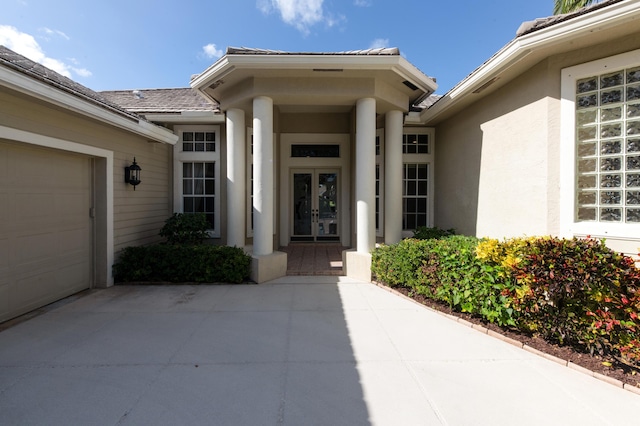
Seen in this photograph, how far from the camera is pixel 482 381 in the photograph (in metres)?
2.72

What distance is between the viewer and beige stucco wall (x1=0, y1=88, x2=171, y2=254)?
4027 millimetres

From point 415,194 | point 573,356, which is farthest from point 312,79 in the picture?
point 573,356

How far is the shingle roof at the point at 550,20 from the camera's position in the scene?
3.55 meters

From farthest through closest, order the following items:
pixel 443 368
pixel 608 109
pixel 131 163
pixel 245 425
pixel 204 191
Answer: pixel 204 191, pixel 131 163, pixel 608 109, pixel 443 368, pixel 245 425

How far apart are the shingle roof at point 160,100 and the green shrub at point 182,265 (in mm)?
3667

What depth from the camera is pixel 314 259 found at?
7148mm

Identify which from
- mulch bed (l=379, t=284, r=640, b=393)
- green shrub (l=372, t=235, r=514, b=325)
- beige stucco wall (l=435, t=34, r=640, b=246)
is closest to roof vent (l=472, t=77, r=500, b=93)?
beige stucco wall (l=435, t=34, r=640, b=246)

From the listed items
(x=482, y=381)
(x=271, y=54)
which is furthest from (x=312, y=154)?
(x=482, y=381)

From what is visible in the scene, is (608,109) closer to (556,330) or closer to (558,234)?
(558,234)

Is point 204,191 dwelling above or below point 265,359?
above

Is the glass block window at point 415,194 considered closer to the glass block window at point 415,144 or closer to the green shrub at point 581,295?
the glass block window at point 415,144

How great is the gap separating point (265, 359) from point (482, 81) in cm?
579

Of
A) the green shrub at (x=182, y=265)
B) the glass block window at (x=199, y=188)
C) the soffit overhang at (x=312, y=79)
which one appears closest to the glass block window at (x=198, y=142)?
the glass block window at (x=199, y=188)

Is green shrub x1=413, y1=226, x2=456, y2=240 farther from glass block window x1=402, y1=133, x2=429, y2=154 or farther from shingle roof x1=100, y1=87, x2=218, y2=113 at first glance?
shingle roof x1=100, y1=87, x2=218, y2=113
